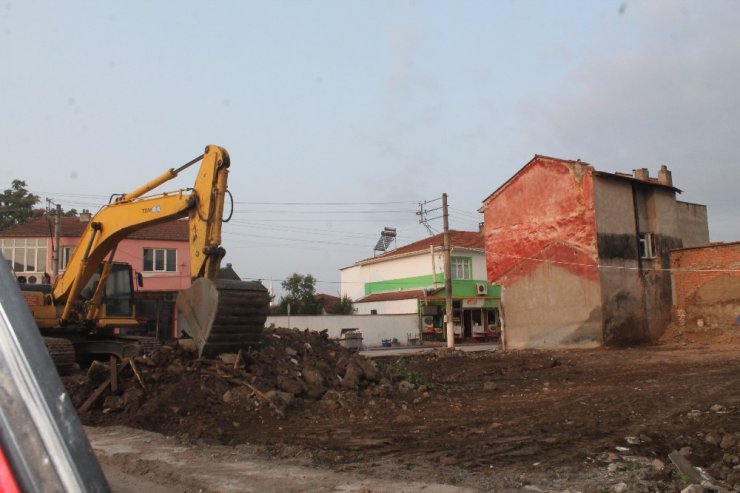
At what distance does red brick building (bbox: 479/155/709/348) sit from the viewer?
27.1 meters

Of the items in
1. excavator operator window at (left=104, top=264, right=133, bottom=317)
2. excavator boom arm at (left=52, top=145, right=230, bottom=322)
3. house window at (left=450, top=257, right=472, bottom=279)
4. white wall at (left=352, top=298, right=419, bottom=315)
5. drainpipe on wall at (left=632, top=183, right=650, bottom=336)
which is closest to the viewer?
excavator boom arm at (left=52, top=145, right=230, bottom=322)

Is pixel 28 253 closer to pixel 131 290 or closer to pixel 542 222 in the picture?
pixel 131 290

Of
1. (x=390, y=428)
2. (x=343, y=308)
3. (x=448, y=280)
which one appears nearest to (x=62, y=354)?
(x=390, y=428)

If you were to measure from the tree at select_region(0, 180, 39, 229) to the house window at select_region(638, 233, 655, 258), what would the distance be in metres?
42.3

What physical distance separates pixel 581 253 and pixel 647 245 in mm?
4381

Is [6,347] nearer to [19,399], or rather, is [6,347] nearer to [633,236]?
[19,399]

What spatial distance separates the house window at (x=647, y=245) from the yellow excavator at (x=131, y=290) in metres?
23.0

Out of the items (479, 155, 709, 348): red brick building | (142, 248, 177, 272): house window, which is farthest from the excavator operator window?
(142, 248, 177, 272): house window

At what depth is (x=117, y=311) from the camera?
14969 millimetres

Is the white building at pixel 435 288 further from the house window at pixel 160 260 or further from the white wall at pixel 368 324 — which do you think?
the house window at pixel 160 260

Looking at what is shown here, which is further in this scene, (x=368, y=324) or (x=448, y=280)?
(x=368, y=324)

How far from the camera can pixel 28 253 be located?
3597 cm

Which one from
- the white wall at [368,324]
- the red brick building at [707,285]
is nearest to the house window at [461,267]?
the white wall at [368,324]

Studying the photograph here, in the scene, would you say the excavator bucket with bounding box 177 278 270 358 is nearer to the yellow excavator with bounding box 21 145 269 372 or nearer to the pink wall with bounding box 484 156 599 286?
the yellow excavator with bounding box 21 145 269 372
